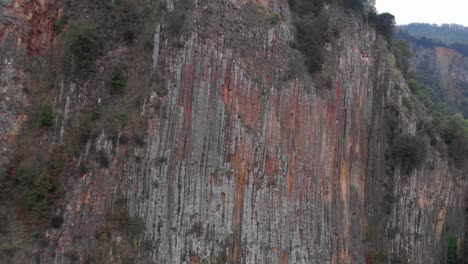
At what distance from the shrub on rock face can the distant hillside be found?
63604mm

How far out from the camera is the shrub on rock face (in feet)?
110

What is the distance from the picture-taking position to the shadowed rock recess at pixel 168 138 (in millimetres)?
22531

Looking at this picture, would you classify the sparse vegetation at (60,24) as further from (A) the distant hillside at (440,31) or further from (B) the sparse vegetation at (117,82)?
(A) the distant hillside at (440,31)

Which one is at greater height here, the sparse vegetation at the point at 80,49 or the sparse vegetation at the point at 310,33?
the sparse vegetation at the point at 310,33

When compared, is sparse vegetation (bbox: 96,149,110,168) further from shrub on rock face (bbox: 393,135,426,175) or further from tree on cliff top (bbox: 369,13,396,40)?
tree on cliff top (bbox: 369,13,396,40)

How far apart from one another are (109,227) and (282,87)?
12.4 m

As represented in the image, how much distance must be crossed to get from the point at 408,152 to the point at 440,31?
7582 centimetres

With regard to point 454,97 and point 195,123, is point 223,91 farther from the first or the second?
point 454,97

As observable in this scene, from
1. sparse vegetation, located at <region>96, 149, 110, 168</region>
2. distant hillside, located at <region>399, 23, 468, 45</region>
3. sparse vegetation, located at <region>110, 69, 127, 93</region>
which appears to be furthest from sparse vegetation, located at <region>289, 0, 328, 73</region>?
distant hillside, located at <region>399, 23, 468, 45</region>

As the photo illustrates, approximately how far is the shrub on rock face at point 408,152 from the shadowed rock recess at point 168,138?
4.82 m

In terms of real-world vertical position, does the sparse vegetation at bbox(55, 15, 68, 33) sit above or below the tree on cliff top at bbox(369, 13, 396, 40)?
below

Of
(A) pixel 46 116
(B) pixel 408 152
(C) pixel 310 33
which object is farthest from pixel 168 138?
(B) pixel 408 152

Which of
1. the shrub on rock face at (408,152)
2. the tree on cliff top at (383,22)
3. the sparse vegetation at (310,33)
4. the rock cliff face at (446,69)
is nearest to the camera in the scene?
the sparse vegetation at (310,33)

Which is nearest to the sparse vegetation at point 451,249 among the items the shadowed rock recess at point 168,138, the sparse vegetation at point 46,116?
the shadowed rock recess at point 168,138
